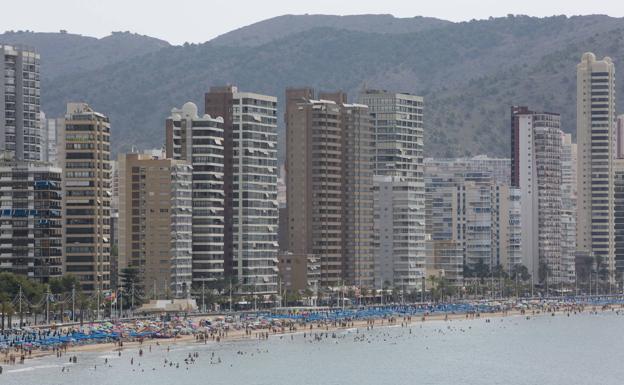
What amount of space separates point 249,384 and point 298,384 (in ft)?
20.0

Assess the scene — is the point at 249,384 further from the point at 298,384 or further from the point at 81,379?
the point at 81,379

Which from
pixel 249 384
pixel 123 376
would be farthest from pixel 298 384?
pixel 123 376

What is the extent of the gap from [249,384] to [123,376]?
49.8 feet

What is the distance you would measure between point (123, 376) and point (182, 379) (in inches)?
277

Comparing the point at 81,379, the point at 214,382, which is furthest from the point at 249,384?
the point at 81,379

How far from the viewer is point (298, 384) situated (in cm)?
19825

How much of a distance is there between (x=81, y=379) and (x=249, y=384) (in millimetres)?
19972

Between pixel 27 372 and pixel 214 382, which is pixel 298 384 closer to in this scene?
pixel 214 382

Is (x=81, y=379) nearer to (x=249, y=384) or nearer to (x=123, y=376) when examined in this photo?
(x=123, y=376)

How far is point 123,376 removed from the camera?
198 metres

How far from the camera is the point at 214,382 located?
641 ft

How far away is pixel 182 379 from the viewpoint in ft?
650

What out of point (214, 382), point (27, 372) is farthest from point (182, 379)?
point (27, 372)

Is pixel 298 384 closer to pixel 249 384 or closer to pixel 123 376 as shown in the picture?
pixel 249 384
